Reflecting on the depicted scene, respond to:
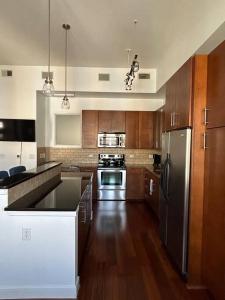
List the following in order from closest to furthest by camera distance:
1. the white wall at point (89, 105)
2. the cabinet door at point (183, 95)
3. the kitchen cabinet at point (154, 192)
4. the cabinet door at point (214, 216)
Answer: the cabinet door at point (214, 216)
the cabinet door at point (183, 95)
the kitchen cabinet at point (154, 192)
the white wall at point (89, 105)

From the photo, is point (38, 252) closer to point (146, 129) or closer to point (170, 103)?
point (170, 103)

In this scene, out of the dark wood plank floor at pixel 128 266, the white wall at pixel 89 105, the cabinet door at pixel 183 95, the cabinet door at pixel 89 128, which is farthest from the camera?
the white wall at pixel 89 105

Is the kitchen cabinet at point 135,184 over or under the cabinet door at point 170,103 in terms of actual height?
under

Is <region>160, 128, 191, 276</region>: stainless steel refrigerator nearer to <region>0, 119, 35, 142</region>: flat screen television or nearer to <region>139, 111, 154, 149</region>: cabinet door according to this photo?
<region>139, 111, 154, 149</region>: cabinet door

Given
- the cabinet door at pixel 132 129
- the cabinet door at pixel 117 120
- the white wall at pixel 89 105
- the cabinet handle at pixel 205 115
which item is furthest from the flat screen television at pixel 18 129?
the cabinet handle at pixel 205 115

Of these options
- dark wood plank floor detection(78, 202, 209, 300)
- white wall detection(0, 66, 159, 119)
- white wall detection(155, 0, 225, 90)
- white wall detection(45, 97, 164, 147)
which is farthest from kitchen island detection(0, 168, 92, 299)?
white wall detection(45, 97, 164, 147)

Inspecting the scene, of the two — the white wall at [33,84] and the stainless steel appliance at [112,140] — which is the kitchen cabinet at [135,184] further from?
the white wall at [33,84]

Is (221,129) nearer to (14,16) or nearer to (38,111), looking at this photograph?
(14,16)

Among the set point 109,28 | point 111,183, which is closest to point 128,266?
point 111,183

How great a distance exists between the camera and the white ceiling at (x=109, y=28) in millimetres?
2766

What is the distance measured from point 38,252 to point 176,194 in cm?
158

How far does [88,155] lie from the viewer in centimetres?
610

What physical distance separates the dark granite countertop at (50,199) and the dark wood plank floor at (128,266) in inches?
35.2

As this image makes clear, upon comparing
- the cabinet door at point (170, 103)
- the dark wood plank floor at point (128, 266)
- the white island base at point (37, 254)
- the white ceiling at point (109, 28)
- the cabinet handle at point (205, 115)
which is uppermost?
the white ceiling at point (109, 28)
